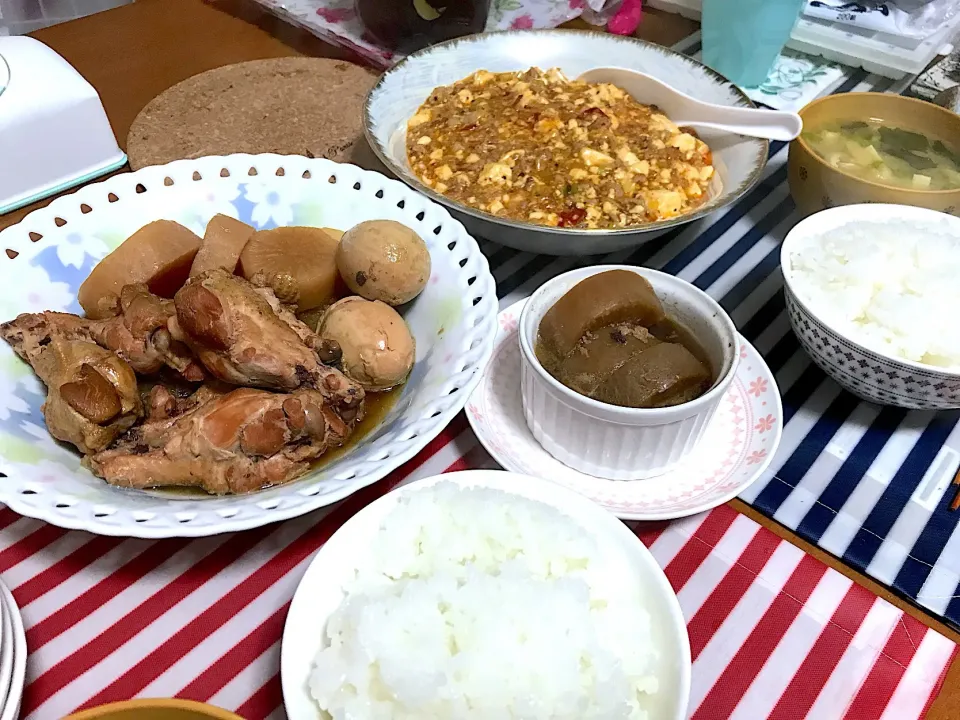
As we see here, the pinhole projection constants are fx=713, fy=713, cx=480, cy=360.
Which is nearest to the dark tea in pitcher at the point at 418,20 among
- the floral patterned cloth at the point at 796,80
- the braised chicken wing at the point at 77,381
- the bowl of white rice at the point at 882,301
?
the floral patterned cloth at the point at 796,80

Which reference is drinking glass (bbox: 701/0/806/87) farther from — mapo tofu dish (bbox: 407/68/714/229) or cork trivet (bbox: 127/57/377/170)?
cork trivet (bbox: 127/57/377/170)

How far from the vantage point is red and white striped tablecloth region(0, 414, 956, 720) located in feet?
2.56

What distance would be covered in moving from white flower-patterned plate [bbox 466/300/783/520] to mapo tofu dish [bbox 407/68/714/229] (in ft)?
1.18

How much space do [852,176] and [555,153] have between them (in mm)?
553

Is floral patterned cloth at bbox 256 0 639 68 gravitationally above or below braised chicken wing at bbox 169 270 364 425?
above

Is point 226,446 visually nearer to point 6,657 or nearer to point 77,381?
point 77,381

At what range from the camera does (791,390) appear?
44.8 inches

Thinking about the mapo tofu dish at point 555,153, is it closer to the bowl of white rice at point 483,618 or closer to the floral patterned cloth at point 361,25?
the floral patterned cloth at point 361,25

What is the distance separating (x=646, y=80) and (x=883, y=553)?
43.4 inches

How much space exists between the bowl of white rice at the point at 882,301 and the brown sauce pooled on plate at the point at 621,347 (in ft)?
0.73

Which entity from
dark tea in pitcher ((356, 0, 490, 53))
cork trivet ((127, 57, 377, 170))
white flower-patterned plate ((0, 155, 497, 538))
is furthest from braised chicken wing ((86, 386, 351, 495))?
dark tea in pitcher ((356, 0, 490, 53))

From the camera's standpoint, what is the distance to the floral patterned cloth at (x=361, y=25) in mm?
1972

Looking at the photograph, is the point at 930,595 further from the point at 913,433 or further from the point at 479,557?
the point at 479,557

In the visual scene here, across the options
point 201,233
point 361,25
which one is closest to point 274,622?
point 201,233
